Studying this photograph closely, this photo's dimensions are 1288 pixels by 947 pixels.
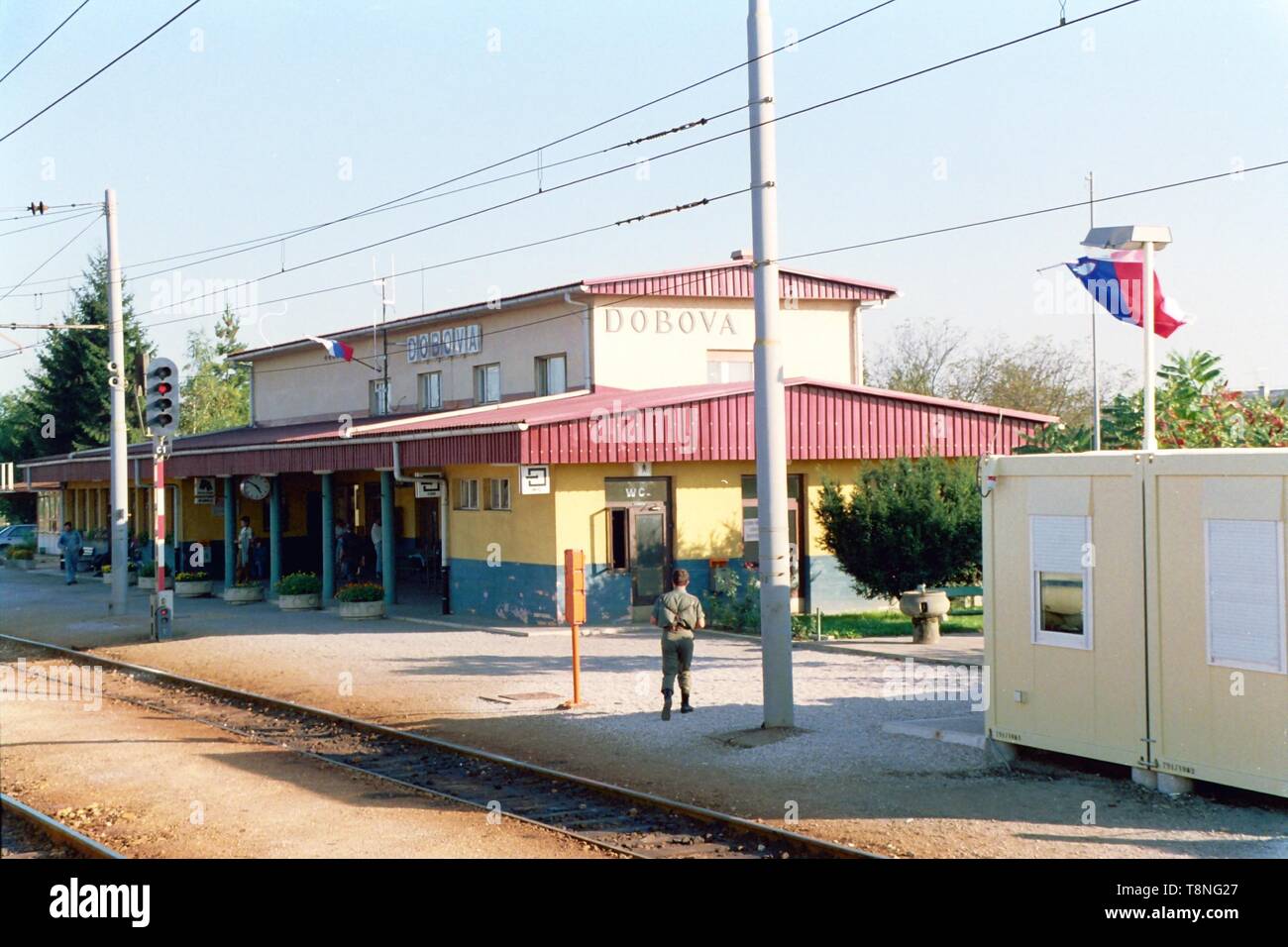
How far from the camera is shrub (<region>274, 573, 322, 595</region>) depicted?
97.9 ft

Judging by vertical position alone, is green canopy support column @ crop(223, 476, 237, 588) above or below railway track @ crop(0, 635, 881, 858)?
above

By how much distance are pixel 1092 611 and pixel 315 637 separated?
16.3m

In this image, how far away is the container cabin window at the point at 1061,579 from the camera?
1150 centimetres

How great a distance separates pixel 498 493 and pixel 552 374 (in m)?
7.06

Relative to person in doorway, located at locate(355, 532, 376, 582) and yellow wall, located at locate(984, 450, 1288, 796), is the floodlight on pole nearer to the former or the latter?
yellow wall, located at locate(984, 450, 1288, 796)

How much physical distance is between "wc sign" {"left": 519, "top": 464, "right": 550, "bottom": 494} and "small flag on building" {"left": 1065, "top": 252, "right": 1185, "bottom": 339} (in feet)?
38.1

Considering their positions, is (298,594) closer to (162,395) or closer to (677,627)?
(162,395)

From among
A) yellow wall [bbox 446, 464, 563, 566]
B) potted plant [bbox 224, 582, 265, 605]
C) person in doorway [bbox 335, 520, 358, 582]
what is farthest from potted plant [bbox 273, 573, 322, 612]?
person in doorway [bbox 335, 520, 358, 582]

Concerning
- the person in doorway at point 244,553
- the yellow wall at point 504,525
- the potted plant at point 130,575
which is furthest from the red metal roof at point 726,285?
the potted plant at point 130,575

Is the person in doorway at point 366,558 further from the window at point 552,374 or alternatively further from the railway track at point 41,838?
the railway track at point 41,838

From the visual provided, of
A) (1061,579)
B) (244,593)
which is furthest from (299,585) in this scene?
(1061,579)

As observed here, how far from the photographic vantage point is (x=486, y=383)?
3509 centimetres
